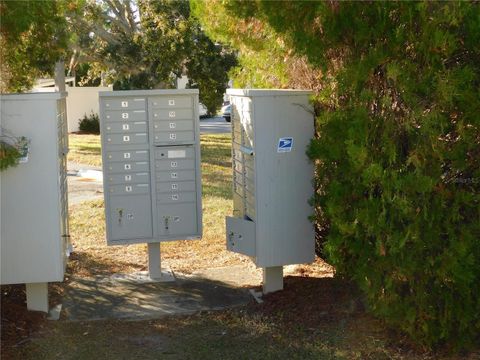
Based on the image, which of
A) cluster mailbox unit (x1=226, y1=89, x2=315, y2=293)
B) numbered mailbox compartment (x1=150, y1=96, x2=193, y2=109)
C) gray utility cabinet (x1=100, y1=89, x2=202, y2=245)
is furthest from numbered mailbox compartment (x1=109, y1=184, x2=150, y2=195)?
cluster mailbox unit (x1=226, y1=89, x2=315, y2=293)

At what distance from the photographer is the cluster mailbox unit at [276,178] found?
6.07 metres

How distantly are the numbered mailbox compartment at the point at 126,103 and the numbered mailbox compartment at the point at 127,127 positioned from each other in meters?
0.14

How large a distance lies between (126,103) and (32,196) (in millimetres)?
1454

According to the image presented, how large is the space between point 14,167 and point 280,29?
7.74ft

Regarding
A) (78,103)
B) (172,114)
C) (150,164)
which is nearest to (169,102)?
(172,114)

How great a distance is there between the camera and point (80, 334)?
5.80 metres

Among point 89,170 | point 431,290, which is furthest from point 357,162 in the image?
point 89,170

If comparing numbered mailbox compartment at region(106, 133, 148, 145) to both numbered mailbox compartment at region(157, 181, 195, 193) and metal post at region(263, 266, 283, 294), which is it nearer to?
numbered mailbox compartment at region(157, 181, 195, 193)

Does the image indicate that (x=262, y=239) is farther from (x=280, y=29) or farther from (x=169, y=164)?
(x=280, y=29)

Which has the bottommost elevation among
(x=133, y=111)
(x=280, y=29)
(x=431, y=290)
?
(x=431, y=290)

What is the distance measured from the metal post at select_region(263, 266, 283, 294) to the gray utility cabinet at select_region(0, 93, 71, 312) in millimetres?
1836

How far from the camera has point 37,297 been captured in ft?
20.3

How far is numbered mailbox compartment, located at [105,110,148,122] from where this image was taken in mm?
→ 6805

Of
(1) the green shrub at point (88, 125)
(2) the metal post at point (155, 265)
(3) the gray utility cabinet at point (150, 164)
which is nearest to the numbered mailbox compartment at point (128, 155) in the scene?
(3) the gray utility cabinet at point (150, 164)
